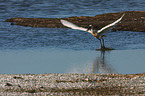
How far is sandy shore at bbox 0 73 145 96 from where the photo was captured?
11.4m

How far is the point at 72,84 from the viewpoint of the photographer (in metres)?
12.1

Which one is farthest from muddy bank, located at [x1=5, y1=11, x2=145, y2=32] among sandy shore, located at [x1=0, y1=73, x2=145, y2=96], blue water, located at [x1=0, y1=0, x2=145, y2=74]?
sandy shore, located at [x1=0, y1=73, x2=145, y2=96]

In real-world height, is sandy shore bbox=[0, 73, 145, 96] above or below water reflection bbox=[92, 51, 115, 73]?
above

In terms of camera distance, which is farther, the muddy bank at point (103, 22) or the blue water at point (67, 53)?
the muddy bank at point (103, 22)

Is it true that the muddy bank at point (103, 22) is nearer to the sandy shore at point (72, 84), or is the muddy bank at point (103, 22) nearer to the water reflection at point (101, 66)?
the water reflection at point (101, 66)

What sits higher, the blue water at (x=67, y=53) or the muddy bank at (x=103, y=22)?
the blue water at (x=67, y=53)

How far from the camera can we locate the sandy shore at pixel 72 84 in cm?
1142

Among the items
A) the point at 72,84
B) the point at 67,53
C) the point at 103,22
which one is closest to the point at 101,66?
the point at 72,84

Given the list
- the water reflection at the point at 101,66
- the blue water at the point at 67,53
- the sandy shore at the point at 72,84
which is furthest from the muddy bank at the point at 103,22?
the sandy shore at the point at 72,84

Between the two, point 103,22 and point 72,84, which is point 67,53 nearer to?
point 72,84

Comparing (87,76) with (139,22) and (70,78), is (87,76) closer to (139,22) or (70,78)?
(70,78)

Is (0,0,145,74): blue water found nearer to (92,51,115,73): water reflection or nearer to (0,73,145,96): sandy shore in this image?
(92,51,115,73): water reflection

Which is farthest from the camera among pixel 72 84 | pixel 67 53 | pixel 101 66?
pixel 67 53

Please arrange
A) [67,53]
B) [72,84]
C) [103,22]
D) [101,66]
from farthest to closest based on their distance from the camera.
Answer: [103,22], [67,53], [101,66], [72,84]
